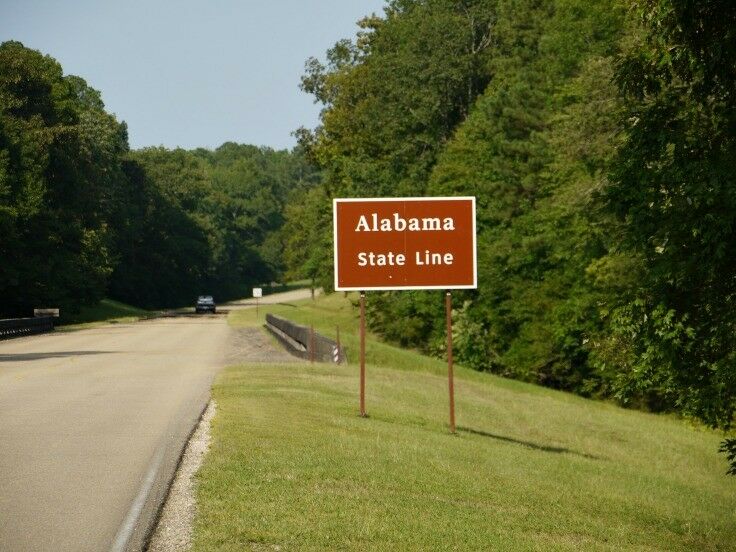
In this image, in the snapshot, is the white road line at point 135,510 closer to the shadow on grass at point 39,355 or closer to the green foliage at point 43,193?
the shadow on grass at point 39,355

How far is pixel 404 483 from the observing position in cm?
1457

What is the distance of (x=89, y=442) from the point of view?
1644 cm

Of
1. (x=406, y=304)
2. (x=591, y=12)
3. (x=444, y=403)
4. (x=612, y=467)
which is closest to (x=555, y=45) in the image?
(x=591, y=12)

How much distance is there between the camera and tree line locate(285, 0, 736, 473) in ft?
58.3

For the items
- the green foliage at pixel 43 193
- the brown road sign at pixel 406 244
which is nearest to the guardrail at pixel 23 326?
the green foliage at pixel 43 193

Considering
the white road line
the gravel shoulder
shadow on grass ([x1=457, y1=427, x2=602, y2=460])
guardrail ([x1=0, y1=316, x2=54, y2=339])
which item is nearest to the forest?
shadow on grass ([x1=457, y1=427, x2=602, y2=460])

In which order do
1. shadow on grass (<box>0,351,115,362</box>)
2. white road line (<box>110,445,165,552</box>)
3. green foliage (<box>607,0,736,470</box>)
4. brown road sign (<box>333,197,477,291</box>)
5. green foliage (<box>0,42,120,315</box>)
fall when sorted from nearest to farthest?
1. white road line (<box>110,445,165,552</box>)
2. green foliage (<box>607,0,736,470</box>)
3. brown road sign (<box>333,197,477,291</box>)
4. shadow on grass (<box>0,351,115,362</box>)
5. green foliage (<box>0,42,120,315</box>)

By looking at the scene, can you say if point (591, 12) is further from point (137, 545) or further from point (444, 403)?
point (137, 545)

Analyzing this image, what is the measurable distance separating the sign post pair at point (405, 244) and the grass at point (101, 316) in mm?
49249

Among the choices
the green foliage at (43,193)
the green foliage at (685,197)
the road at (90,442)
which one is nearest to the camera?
the road at (90,442)

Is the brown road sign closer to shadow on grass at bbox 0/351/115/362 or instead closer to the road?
the road

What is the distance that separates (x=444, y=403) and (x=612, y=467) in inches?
298

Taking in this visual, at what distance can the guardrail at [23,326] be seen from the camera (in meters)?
53.3

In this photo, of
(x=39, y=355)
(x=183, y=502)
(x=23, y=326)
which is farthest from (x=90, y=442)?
(x=23, y=326)
